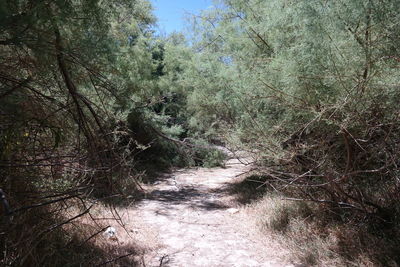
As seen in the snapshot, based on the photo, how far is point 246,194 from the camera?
711cm

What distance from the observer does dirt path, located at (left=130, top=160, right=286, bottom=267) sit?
398 cm

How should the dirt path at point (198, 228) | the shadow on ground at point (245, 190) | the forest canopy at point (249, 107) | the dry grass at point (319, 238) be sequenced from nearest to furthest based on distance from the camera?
the forest canopy at point (249, 107) < the dry grass at point (319, 238) < the dirt path at point (198, 228) < the shadow on ground at point (245, 190)

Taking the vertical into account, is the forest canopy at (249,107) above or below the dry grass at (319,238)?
above

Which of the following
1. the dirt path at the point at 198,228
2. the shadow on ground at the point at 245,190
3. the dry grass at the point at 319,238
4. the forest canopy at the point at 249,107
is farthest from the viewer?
the shadow on ground at the point at 245,190

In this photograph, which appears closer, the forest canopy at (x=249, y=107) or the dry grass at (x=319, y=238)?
the forest canopy at (x=249, y=107)

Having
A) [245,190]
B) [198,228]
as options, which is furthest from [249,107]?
[245,190]

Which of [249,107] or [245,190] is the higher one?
[249,107]

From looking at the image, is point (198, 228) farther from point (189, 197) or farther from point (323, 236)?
point (189, 197)

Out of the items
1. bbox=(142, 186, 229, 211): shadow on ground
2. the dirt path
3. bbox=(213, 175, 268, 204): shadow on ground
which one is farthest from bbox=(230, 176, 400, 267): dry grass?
bbox=(142, 186, 229, 211): shadow on ground

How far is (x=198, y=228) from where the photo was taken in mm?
5277

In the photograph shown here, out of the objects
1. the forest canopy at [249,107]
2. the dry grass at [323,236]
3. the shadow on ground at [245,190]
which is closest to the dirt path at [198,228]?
the shadow on ground at [245,190]

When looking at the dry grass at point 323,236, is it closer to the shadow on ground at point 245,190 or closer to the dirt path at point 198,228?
the dirt path at point 198,228

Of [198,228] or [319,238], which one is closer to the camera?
[319,238]

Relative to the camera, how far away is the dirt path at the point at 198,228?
3.98 m
